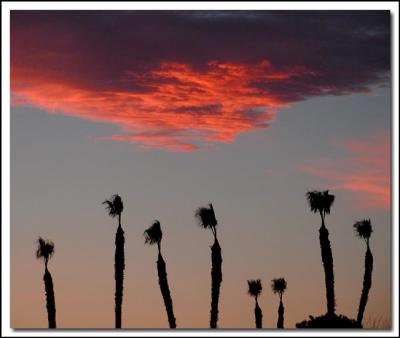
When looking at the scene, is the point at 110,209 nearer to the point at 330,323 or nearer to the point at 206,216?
the point at 206,216

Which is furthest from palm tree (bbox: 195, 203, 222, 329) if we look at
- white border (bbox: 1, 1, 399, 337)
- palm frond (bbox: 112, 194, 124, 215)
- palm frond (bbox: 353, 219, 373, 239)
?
white border (bbox: 1, 1, 399, 337)

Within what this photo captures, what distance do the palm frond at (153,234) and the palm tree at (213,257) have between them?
3.91 feet

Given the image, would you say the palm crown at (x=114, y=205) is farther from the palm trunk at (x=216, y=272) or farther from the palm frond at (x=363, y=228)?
the palm frond at (x=363, y=228)

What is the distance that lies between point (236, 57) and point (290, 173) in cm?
344

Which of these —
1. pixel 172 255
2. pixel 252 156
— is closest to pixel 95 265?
pixel 172 255

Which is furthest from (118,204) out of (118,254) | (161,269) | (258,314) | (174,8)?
(174,8)

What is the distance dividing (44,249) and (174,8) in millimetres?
8167

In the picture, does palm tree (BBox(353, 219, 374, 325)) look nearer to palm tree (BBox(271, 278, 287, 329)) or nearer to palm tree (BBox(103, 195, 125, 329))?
palm tree (BBox(271, 278, 287, 329))

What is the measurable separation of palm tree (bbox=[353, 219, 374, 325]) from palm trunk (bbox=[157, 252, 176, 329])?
201 inches

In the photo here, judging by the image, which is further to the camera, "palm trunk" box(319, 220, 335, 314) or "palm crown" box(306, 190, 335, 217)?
"palm trunk" box(319, 220, 335, 314)

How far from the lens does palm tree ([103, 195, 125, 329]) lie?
133 ft

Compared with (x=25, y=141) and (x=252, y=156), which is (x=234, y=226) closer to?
(x=252, y=156)

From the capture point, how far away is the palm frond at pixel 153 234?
41625 mm

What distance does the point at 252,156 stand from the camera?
130 ft
